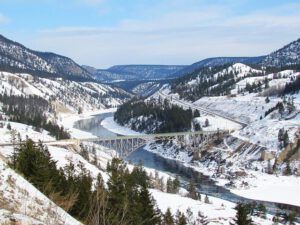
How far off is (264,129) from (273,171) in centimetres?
3118

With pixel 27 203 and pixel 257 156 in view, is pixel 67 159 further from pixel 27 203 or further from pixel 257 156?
pixel 27 203

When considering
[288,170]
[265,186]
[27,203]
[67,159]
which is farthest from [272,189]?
[27,203]

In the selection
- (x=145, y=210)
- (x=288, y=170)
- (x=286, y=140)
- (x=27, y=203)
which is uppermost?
(x=27, y=203)

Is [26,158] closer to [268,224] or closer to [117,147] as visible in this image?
[268,224]

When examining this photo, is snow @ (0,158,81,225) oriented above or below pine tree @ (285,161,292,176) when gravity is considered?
above

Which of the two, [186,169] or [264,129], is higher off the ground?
[264,129]

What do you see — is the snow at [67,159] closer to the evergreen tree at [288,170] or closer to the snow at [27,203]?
the evergreen tree at [288,170]

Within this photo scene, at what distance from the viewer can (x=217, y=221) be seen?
69562 mm

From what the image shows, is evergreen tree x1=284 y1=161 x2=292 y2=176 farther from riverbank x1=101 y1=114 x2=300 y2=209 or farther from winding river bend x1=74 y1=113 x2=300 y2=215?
winding river bend x1=74 y1=113 x2=300 y2=215

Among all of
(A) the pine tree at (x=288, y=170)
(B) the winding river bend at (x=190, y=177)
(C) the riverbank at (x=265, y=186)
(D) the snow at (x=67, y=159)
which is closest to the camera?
(B) the winding river bend at (x=190, y=177)

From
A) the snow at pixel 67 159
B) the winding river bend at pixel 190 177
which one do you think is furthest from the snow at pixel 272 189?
the snow at pixel 67 159

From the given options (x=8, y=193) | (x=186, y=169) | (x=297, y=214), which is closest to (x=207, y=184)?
(x=186, y=169)

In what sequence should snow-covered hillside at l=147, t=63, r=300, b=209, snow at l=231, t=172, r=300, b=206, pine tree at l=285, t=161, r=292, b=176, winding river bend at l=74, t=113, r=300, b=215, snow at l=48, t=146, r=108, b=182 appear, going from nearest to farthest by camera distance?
1. winding river bend at l=74, t=113, r=300, b=215
2. snow at l=48, t=146, r=108, b=182
3. snow at l=231, t=172, r=300, b=206
4. snow-covered hillside at l=147, t=63, r=300, b=209
5. pine tree at l=285, t=161, r=292, b=176

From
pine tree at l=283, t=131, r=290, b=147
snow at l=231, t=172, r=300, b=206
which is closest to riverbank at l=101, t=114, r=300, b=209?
snow at l=231, t=172, r=300, b=206
